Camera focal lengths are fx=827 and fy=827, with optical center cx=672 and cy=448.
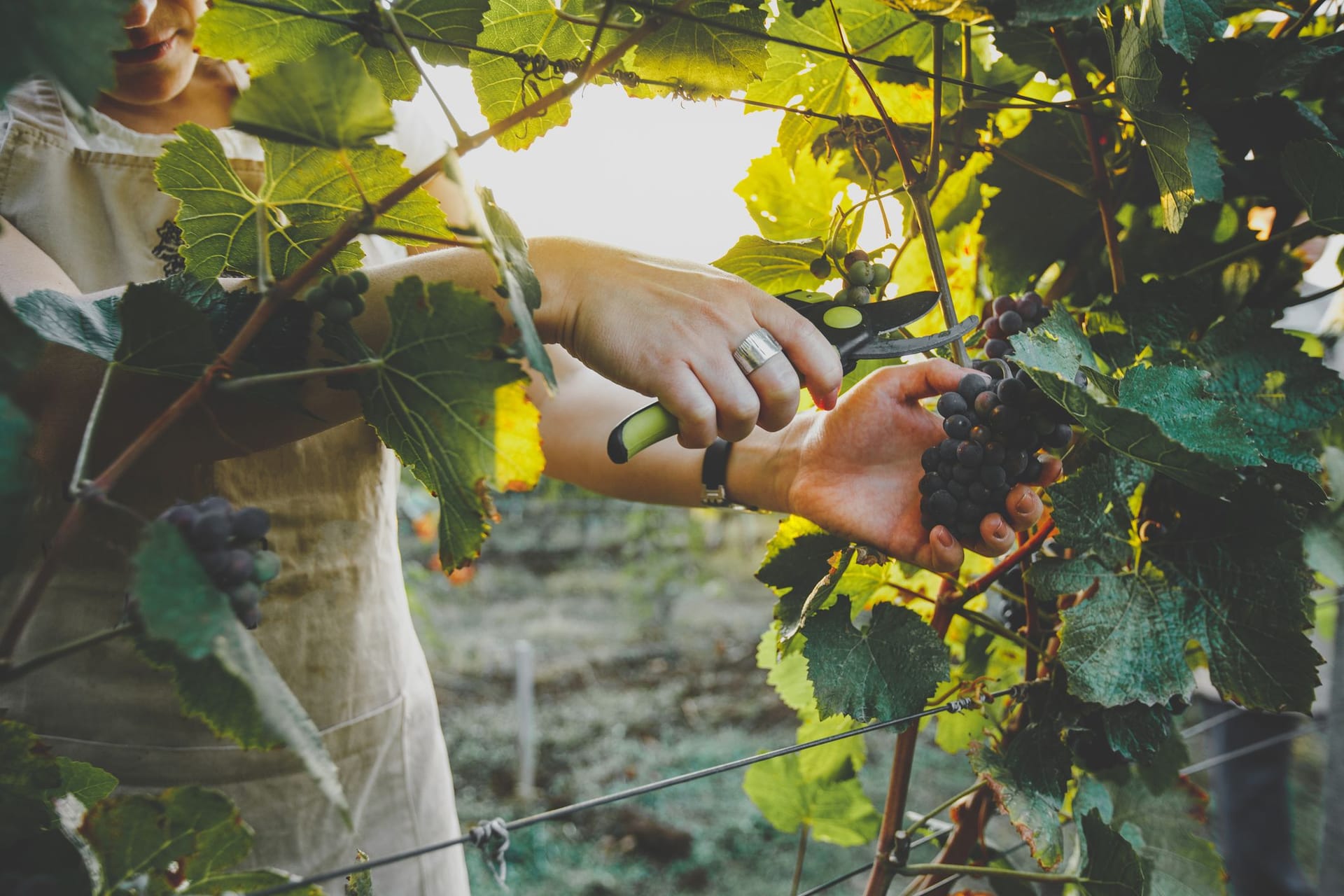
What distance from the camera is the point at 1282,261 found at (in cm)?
107

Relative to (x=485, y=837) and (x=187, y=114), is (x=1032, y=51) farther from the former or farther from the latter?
(x=187, y=114)

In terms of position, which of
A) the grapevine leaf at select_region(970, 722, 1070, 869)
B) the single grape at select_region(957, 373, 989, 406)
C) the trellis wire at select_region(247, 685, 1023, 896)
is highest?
the single grape at select_region(957, 373, 989, 406)

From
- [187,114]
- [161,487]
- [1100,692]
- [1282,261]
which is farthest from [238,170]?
[1282,261]

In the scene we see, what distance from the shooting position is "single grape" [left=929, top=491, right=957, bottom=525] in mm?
780

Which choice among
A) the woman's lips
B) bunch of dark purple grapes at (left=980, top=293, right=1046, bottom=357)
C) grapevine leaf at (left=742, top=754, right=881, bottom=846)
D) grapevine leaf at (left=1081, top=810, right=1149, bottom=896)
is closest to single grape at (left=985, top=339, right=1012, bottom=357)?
bunch of dark purple grapes at (left=980, top=293, right=1046, bottom=357)

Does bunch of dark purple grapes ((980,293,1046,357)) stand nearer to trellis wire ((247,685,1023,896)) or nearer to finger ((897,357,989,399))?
finger ((897,357,989,399))

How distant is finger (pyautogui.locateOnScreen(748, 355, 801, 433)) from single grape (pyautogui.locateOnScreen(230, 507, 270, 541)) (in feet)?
1.23

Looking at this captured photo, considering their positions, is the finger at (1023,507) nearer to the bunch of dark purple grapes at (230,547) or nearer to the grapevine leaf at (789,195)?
the grapevine leaf at (789,195)

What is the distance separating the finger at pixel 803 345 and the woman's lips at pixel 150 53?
781 mm

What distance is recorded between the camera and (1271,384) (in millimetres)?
863

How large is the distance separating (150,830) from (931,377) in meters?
0.74

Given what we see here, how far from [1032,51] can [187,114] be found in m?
1.10

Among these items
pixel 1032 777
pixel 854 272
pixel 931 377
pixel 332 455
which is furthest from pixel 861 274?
pixel 332 455

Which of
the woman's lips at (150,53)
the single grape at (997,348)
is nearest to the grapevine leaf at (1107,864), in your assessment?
the single grape at (997,348)
